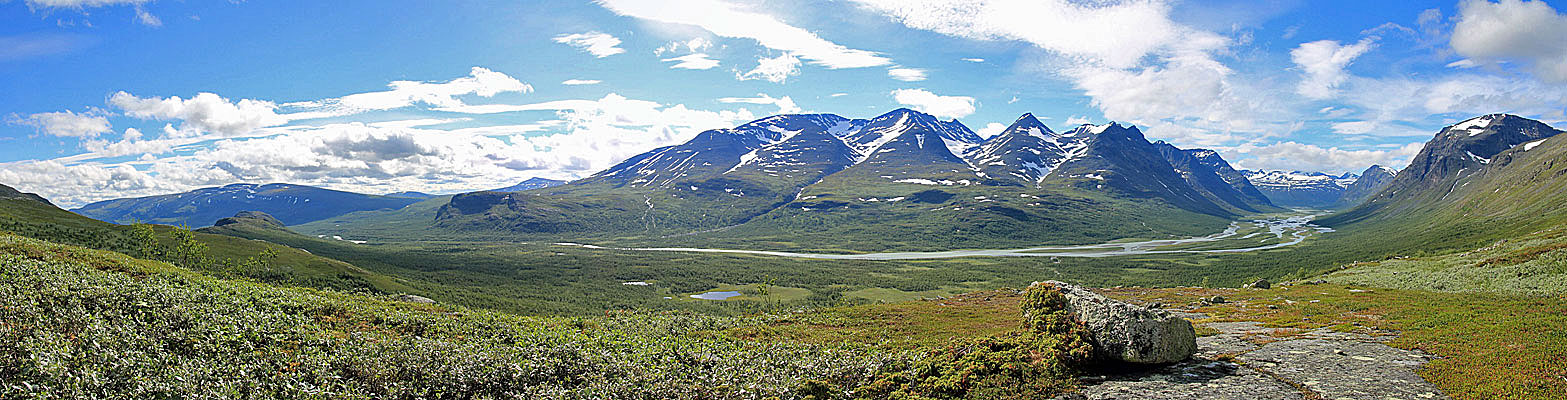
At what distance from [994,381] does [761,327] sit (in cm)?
2299

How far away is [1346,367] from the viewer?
70.1 ft

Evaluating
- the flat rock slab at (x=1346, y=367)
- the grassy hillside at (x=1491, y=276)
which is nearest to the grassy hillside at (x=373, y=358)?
the flat rock slab at (x=1346, y=367)

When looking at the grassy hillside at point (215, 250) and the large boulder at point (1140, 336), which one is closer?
the large boulder at point (1140, 336)

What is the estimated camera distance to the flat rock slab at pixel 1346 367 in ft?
60.4

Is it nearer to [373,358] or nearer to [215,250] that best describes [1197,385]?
[373,358]

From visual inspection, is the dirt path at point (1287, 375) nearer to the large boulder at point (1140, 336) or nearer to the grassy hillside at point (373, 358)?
the large boulder at point (1140, 336)

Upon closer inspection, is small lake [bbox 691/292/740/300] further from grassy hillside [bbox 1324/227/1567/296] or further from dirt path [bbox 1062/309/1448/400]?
dirt path [bbox 1062/309/1448/400]

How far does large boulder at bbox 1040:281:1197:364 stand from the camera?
2280 cm

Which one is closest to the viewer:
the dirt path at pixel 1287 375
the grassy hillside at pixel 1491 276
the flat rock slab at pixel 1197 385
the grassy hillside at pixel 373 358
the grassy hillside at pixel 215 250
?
the grassy hillside at pixel 373 358

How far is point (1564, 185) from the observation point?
197625 mm

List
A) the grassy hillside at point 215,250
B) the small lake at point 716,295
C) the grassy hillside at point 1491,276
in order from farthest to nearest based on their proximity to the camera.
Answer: the small lake at point 716,295, the grassy hillside at point 215,250, the grassy hillside at point 1491,276

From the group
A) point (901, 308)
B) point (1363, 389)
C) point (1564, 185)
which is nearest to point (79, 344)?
point (1363, 389)

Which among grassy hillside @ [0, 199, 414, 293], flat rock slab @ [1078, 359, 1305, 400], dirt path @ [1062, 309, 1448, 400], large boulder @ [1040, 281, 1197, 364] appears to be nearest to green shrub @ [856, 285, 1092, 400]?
large boulder @ [1040, 281, 1197, 364]

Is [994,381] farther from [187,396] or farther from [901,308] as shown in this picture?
[901,308]
